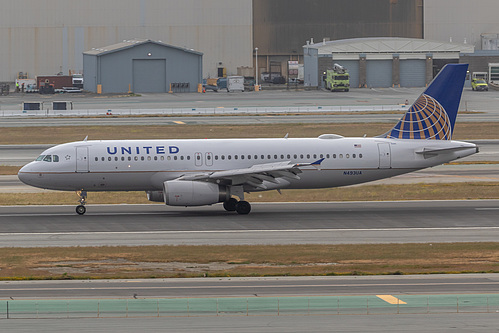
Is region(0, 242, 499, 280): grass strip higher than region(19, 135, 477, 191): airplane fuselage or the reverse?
the reverse

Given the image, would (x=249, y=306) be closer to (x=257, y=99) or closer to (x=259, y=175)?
(x=259, y=175)

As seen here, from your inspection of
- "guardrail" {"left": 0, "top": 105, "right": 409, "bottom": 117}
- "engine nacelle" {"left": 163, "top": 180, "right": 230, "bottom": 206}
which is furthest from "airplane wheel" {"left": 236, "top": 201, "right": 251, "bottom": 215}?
"guardrail" {"left": 0, "top": 105, "right": 409, "bottom": 117}

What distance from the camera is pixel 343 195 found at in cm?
5269

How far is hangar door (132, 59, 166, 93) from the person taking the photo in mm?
143625

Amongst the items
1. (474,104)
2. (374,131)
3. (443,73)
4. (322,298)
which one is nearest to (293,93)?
(474,104)

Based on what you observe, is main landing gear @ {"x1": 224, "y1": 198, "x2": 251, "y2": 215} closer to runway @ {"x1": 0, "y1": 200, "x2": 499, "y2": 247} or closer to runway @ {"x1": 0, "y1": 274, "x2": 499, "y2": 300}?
runway @ {"x1": 0, "y1": 200, "x2": 499, "y2": 247}

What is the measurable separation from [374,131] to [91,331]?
206ft

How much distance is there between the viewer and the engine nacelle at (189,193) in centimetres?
4416

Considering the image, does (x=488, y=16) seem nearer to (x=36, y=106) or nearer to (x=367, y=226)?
(x=36, y=106)

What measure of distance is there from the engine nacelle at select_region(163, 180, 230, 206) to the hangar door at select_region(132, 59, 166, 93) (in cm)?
10132

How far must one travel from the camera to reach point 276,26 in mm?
177250

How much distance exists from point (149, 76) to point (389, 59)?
45236mm

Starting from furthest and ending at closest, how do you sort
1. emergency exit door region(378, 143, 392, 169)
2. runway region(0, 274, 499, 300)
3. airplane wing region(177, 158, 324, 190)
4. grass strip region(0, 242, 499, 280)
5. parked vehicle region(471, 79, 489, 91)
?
1. parked vehicle region(471, 79, 489, 91)
2. emergency exit door region(378, 143, 392, 169)
3. airplane wing region(177, 158, 324, 190)
4. grass strip region(0, 242, 499, 280)
5. runway region(0, 274, 499, 300)

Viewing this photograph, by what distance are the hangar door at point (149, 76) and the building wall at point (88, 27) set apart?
69.8 feet
